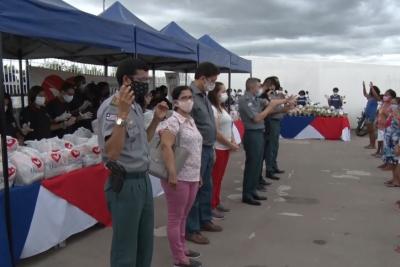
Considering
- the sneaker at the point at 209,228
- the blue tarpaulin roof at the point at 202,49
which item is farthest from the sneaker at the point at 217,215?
the blue tarpaulin roof at the point at 202,49

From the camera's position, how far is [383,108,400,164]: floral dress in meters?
6.60

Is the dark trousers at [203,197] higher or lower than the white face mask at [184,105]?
lower

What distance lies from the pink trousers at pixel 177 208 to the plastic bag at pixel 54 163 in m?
1.08

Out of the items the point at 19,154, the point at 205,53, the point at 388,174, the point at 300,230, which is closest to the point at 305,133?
the point at 388,174

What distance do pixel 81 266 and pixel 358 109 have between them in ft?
55.3

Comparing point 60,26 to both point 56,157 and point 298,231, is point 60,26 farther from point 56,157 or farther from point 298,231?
Result: point 298,231

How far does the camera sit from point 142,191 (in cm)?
246

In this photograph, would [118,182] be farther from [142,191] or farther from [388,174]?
[388,174]

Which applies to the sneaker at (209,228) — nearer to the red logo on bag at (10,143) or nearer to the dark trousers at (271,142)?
the red logo on bag at (10,143)

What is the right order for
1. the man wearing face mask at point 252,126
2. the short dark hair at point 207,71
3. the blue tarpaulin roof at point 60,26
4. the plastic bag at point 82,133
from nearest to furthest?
1. the blue tarpaulin roof at point 60,26
2. the short dark hair at point 207,71
3. the plastic bag at point 82,133
4. the man wearing face mask at point 252,126

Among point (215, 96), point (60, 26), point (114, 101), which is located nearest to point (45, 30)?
point (60, 26)

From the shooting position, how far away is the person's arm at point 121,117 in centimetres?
220

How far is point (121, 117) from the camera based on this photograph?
86.8 inches

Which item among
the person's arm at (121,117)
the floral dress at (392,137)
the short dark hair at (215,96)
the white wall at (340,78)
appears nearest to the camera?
the person's arm at (121,117)
